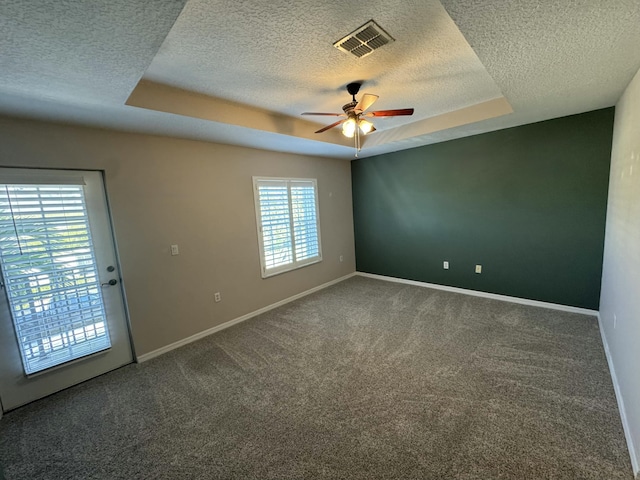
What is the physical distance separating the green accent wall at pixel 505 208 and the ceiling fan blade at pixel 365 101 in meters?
2.33

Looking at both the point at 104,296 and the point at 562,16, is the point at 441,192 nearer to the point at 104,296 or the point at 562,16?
the point at 562,16

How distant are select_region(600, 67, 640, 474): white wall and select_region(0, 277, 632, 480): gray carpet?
0.60 feet

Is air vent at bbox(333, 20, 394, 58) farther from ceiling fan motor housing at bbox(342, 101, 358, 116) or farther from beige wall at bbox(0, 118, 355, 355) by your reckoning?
beige wall at bbox(0, 118, 355, 355)

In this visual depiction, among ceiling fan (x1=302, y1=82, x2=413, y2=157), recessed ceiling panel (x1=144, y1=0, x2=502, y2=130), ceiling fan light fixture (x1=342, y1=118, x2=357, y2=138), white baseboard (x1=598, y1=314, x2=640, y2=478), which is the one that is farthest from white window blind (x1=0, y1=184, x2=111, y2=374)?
white baseboard (x1=598, y1=314, x2=640, y2=478)

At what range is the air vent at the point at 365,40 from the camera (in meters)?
1.63

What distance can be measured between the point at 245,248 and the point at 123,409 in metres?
2.11

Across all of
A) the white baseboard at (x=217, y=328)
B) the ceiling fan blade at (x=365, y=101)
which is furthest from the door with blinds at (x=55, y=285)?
the ceiling fan blade at (x=365, y=101)

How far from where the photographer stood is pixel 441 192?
14.0 feet

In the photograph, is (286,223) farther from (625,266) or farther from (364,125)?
(625,266)

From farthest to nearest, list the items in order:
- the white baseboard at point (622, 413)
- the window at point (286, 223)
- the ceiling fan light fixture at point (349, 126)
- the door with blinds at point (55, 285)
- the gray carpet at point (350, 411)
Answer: the window at point (286, 223), the ceiling fan light fixture at point (349, 126), the door with blinds at point (55, 285), the gray carpet at point (350, 411), the white baseboard at point (622, 413)

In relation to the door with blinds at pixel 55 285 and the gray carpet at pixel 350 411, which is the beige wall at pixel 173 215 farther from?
the gray carpet at pixel 350 411

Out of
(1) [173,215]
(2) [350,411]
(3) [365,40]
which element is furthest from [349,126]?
(2) [350,411]

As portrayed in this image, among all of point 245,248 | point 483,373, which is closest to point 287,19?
point 245,248

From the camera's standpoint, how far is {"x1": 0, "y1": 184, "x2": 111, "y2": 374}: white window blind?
2186mm
